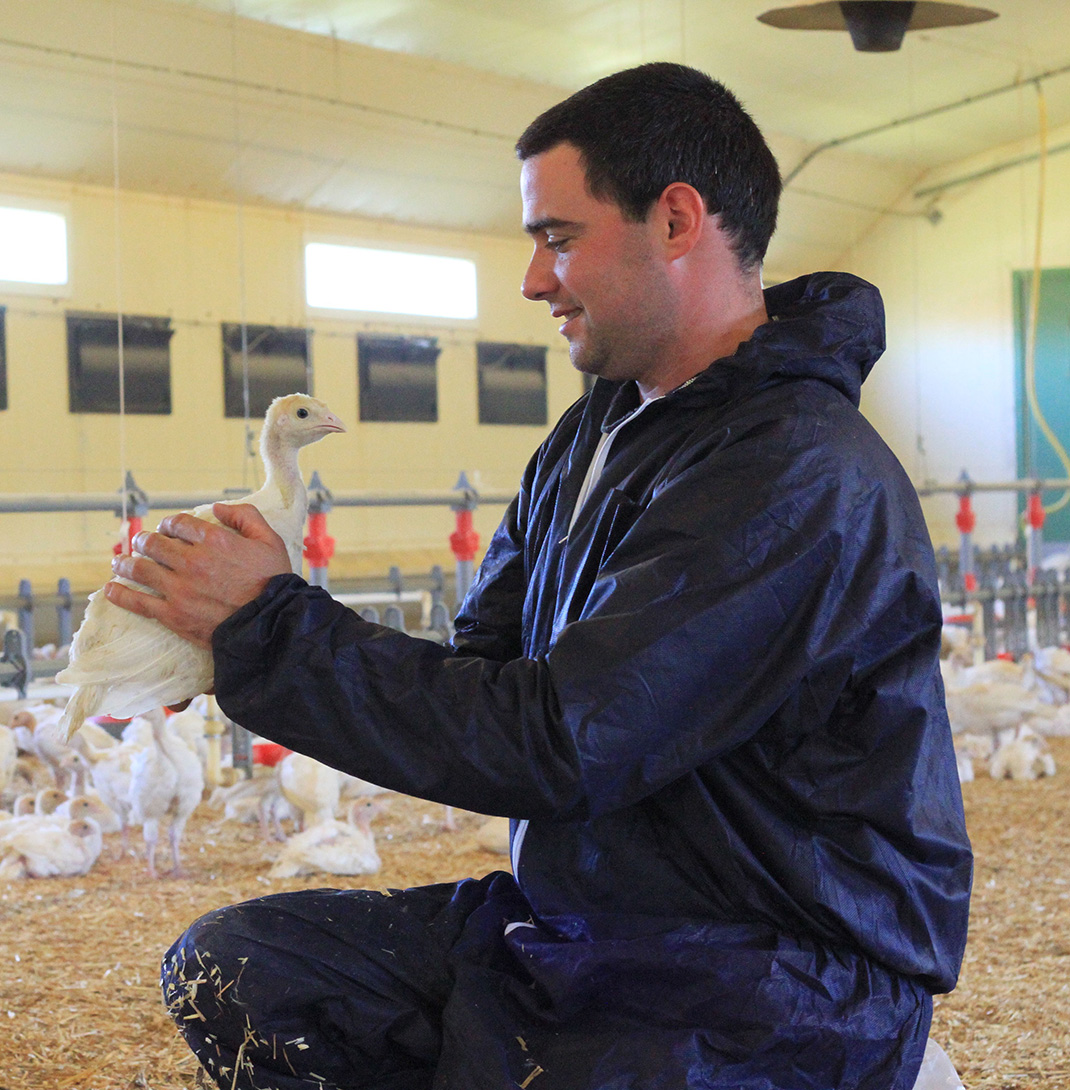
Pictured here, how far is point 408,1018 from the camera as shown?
1373 mm

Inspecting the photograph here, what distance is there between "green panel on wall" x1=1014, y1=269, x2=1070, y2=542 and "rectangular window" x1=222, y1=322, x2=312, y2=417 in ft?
18.0

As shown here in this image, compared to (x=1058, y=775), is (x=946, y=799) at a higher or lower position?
higher

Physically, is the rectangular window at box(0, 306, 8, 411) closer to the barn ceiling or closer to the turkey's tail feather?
the barn ceiling

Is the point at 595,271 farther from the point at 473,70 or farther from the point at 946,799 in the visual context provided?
the point at 473,70

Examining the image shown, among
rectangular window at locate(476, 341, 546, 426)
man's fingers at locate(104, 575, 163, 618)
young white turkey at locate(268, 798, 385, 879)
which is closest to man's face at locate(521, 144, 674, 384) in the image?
man's fingers at locate(104, 575, 163, 618)

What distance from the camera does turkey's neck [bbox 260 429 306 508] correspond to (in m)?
1.61

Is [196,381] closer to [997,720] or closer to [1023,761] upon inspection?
[997,720]

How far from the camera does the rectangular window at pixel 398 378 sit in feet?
26.7

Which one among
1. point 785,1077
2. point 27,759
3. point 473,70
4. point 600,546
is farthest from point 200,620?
point 473,70

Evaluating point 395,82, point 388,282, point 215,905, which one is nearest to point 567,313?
point 215,905

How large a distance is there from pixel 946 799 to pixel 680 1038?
1.10ft

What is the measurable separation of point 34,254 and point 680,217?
6.52 m

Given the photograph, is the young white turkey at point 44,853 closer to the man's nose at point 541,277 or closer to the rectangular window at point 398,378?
the man's nose at point 541,277

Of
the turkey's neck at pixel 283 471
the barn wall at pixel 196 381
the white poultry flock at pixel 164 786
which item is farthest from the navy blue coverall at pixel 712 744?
the barn wall at pixel 196 381
